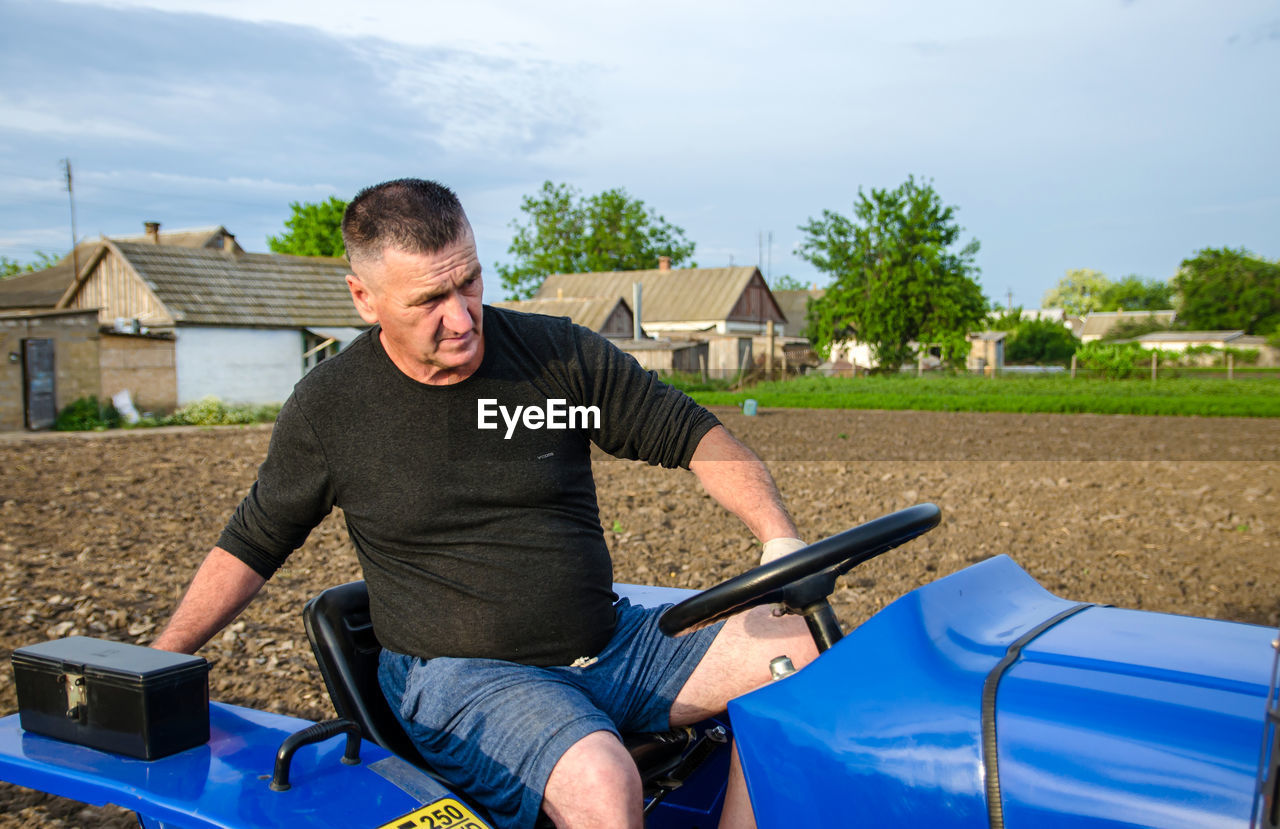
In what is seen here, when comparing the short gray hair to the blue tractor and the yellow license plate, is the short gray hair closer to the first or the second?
the blue tractor

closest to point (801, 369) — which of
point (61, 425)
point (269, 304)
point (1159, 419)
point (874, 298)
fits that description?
point (874, 298)

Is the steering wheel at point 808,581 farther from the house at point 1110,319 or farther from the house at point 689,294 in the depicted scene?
the house at point 1110,319

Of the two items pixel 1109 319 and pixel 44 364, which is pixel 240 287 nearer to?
pixel 44 364

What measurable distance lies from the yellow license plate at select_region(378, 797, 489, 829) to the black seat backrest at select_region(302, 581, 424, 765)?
0.46 meters

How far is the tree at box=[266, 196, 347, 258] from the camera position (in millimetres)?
43562

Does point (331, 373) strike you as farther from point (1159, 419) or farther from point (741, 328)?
point (741, 328)

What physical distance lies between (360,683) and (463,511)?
0.38 metres

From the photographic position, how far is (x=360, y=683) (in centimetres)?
182

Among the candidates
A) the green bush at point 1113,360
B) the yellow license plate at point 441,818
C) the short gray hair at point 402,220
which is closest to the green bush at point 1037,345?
the green bush at point 1113,360

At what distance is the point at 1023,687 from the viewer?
118 centimetres

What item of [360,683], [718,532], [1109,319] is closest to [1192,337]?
[1109,319]

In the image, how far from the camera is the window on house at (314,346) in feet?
73.7

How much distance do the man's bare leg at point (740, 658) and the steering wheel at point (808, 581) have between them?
26 cm

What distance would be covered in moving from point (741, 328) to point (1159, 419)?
2823cm
